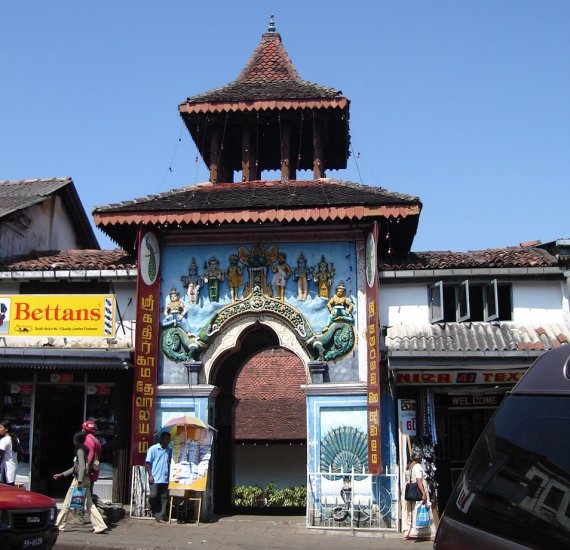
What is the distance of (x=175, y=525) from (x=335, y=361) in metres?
4.22

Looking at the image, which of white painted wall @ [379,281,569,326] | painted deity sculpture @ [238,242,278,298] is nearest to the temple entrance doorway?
painted deity sculpture @ [238,242,278,298]

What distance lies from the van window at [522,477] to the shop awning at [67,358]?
11398mm

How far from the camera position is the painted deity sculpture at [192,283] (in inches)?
603

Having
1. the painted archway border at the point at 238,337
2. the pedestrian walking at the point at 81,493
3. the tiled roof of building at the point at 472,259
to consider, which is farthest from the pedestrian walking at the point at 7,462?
the tiled roof of building at the point at 472,259

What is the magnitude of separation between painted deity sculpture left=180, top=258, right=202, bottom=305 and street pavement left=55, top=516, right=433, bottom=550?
4303mm

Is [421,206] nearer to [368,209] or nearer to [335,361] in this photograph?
[368,209]

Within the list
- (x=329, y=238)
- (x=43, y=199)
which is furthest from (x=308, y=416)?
(x=43, y=199)

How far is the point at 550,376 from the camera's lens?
137 inches

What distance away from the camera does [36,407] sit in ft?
51.5

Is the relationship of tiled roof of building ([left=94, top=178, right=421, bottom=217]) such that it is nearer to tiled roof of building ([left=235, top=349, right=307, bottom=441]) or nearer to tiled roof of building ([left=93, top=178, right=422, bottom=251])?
tiled roof of building ([left=93, top=178, right=422, bottom=251])

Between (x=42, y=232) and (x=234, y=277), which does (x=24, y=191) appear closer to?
(x=42, y=232)

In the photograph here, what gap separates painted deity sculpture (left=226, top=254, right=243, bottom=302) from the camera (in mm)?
15250

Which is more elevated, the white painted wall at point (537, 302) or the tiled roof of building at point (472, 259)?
the tiled roof of building at point (472, 259)

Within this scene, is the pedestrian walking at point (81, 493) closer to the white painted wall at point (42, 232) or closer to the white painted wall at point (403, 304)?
the white painted wall at point (403, 304)
